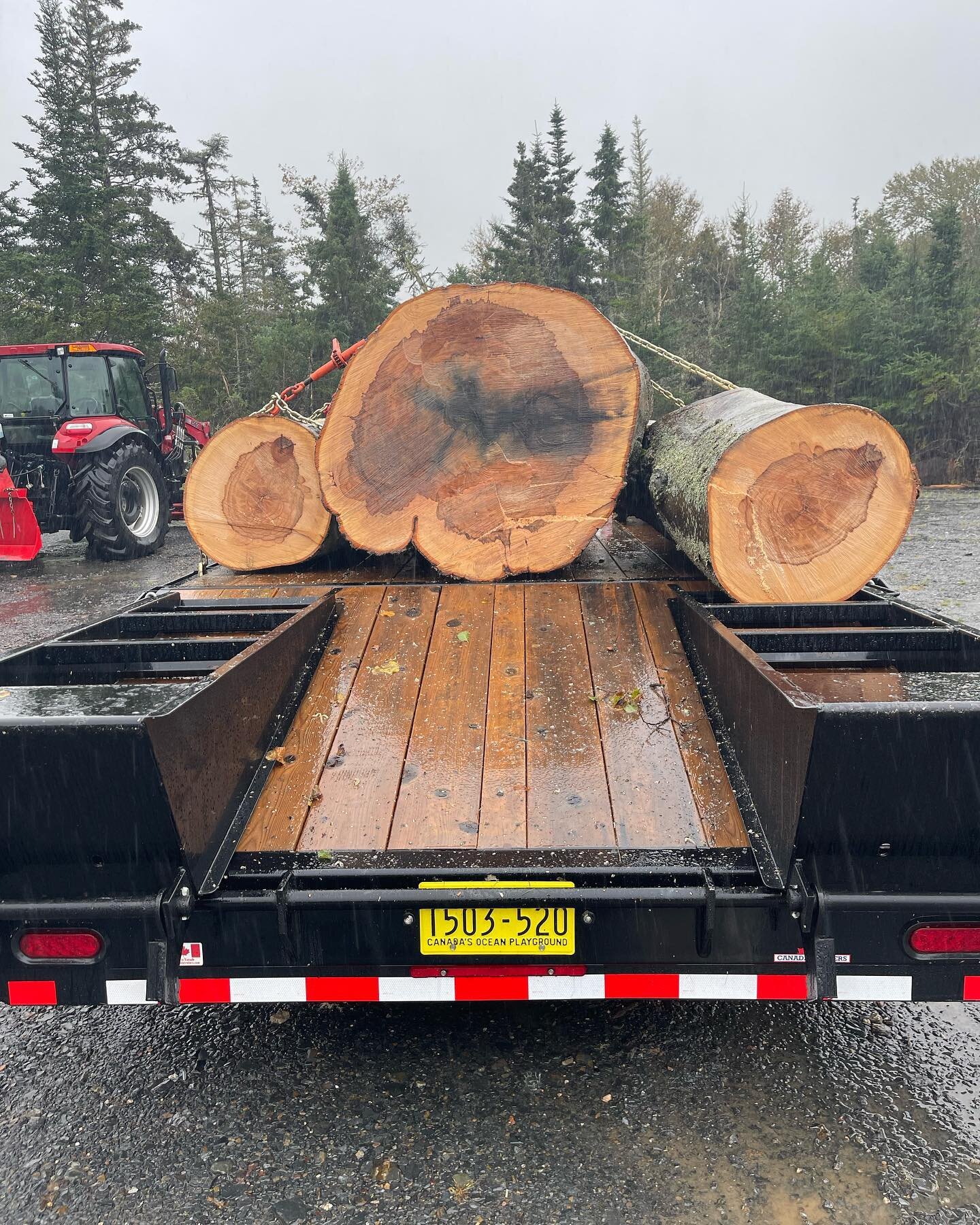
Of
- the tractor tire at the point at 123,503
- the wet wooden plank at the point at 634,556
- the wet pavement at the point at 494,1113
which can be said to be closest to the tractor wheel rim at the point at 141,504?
the tractor tire at the point at 123,503

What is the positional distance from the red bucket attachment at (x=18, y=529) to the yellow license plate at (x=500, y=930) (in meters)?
10.4

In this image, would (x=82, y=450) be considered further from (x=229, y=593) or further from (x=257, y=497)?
(x=229, y=593)

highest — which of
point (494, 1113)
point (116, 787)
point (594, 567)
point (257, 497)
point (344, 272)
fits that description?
point (344, 272)

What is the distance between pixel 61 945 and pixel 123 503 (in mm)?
10739

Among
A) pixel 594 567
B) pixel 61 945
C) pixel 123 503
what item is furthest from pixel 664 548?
pixel 123 503

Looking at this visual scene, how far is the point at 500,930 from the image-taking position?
6.95ft

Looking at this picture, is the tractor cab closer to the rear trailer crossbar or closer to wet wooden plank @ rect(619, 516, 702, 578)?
wet wooden plank @ rect(619, 516, 702, 578)

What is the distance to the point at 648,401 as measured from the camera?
479 centimetres

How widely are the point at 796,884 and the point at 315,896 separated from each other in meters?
1.15

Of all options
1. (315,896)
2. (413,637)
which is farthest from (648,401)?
(315,896)

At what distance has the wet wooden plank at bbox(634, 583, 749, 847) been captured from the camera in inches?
92.3

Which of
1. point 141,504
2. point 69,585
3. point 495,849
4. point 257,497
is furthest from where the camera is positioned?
point 141,504

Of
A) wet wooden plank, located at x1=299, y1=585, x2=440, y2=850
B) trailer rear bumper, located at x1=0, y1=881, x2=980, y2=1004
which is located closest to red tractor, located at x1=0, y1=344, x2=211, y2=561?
wet wooden plank, located at x1=299, y1=585, x2=440, y2=850

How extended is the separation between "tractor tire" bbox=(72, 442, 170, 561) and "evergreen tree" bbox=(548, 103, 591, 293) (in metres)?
19.2
